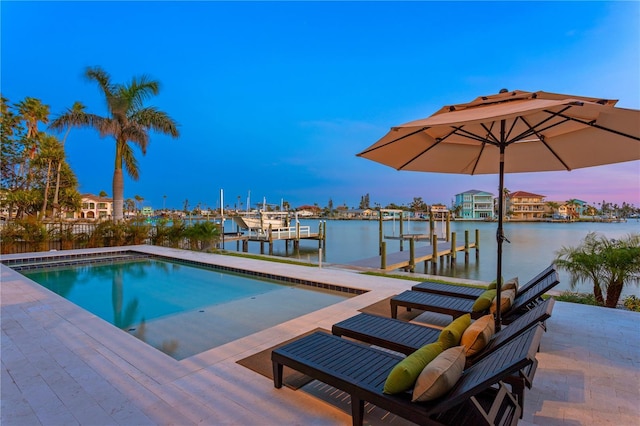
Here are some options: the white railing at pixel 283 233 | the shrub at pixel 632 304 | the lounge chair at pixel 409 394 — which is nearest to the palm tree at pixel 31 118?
the white railing at pixel 283 233

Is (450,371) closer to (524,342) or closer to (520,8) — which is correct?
(524,342)

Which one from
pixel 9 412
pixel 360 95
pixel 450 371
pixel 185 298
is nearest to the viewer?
pixel 450 371

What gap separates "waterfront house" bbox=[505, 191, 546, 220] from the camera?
73.5m

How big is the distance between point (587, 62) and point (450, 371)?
13446 millimetres

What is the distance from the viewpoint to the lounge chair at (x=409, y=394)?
5.54ft

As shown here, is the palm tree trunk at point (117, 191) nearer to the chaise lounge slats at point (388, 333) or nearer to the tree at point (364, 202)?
the chaise lounge slats at point (388, 333)

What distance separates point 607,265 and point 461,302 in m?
3.46

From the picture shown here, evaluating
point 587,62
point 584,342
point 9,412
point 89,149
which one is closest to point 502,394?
point 584,342

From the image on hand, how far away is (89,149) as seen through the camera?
54906 mm

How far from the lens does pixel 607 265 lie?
5594 millimetres

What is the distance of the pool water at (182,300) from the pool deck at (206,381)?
28.1 inches

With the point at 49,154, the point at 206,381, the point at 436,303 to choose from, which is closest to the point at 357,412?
the point at 206,381

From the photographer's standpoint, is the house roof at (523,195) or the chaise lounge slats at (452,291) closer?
the chaise lounge slats at (452,291)

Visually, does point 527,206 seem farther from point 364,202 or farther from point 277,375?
point 277,375
